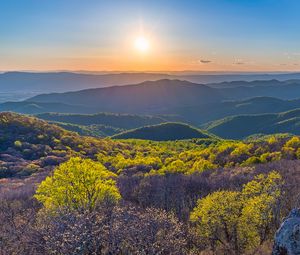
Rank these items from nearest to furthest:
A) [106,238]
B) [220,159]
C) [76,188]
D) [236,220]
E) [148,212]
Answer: [106,238]
[148,212]
[236,220]
[76,188]
[220,159]

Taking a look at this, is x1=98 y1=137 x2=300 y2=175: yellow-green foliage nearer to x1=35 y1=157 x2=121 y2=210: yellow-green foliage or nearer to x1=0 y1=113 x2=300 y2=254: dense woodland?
x1=0 y1=113 x2=300 y2=254: dense woodland

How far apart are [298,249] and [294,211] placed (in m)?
3.40

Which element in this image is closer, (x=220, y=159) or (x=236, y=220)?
(x=236, y=220)

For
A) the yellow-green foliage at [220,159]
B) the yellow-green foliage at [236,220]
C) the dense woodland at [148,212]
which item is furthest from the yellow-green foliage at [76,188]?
the yellow-green foliage at [220,159]

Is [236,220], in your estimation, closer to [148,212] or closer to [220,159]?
[148,212]

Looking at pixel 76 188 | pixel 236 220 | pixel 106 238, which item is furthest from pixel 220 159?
pixel 106 238

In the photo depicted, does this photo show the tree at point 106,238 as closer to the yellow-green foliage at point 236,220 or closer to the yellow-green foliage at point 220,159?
the yellow-green foliage at point 236,220

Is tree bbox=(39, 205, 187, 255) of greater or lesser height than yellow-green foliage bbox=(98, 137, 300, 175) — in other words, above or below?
above

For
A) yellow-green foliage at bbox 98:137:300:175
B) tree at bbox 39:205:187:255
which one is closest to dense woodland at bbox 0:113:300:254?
tree at bbox 39:205:187:255

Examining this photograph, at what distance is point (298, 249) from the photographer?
63.4 ft

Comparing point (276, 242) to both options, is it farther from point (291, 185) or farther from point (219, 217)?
point (291, 185)

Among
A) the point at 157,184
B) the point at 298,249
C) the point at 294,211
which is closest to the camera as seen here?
the point at 298,249

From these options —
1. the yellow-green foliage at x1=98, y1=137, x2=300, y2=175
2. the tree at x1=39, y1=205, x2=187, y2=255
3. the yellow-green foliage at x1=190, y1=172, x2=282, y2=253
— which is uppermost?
the tree at x1=39, y1=205, x2=187, y2=255

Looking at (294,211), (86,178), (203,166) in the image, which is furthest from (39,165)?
(294,211)
